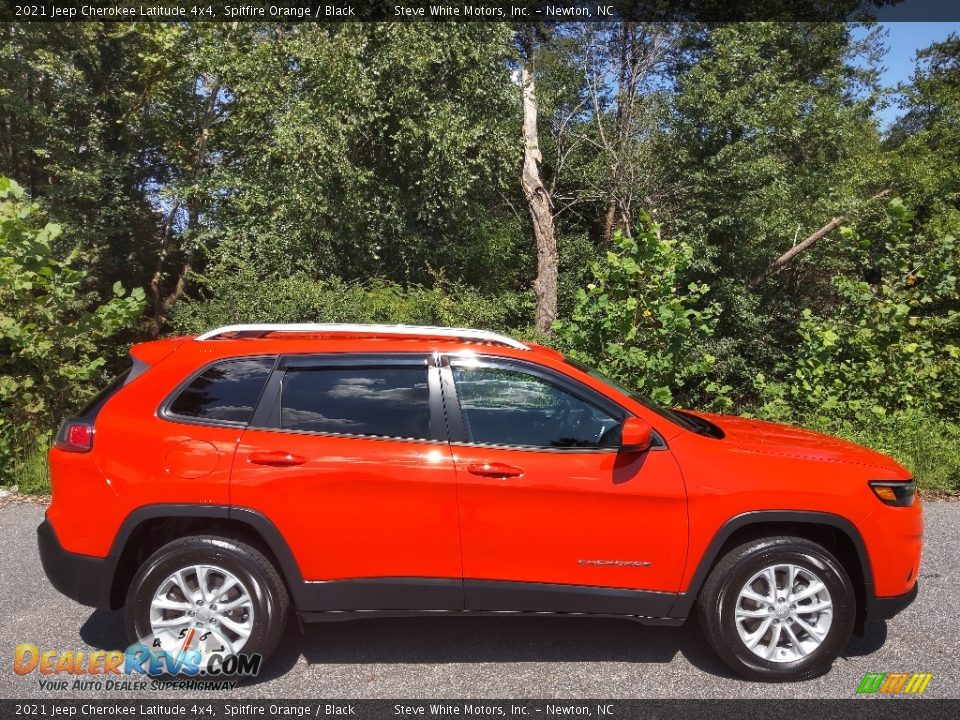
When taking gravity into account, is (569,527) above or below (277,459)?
below

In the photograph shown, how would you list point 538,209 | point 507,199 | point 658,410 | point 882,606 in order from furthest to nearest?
point 507,199, point 538,209, point 658,410, point 882,606

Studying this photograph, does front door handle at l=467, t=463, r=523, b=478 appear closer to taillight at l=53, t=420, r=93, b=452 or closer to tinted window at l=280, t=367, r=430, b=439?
tinted window at l=280, t=367, r=430, b=439

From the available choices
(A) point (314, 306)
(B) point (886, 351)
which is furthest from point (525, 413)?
(B) point (886, 351)

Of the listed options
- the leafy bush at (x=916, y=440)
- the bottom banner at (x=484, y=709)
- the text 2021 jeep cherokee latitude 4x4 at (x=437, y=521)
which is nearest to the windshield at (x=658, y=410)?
the text 2021 jeep cherokee latitude 4x4 at (x=437, y=521)

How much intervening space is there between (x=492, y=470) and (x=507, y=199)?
1490cm

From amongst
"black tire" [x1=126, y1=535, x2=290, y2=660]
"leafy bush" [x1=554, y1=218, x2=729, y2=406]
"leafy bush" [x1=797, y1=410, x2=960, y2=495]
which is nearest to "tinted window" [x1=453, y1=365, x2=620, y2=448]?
"black tire" [x1=126, y1=535, x2=290, y2=660]

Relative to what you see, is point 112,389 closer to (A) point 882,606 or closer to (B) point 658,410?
(B) point 658,410

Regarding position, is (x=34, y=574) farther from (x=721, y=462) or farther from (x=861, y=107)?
(x=861, y=107)

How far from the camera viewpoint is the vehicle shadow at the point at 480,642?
3.73m

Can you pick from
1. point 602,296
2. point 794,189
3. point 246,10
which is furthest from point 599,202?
point 602,296

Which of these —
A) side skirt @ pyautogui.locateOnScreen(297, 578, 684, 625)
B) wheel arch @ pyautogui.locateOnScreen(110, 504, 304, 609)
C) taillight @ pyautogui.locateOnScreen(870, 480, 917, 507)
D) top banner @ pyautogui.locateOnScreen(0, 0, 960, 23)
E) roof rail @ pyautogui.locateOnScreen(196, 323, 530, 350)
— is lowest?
side skirt @ pyautogui.locateOnScreen(297, 578, 684, 625)

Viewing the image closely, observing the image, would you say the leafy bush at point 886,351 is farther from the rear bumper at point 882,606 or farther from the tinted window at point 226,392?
the tinted window at point 226,392

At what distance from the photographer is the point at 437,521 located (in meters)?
3.42

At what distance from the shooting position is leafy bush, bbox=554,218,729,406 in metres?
7.48
